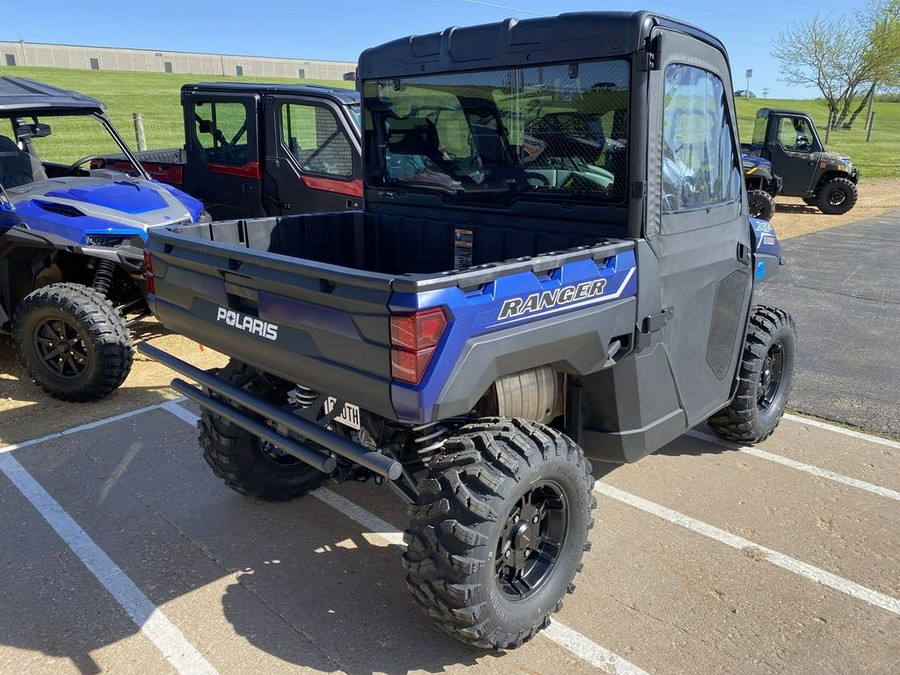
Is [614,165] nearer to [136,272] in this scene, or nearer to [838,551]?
[838,551]

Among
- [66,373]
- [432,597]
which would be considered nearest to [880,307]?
[432,597]

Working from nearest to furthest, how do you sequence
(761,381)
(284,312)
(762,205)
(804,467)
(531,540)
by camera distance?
1. (284,312)
2. (531,540)
3. (804,467)
4. (761,381)
5. (762,205)

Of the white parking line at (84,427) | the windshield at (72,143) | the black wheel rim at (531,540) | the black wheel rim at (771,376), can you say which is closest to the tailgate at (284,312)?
the black wheel rim at (531,540)

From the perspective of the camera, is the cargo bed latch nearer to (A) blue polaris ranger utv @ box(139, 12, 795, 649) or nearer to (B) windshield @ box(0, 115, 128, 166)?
(A) blue polaris ranger utv @ box(139, 12, 795, 649)

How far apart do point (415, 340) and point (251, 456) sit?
1.78 metres

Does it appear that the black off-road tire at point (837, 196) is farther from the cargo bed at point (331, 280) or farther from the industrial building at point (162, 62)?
the industrial building at point (162, 62)

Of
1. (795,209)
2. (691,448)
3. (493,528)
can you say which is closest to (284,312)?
(493,528)

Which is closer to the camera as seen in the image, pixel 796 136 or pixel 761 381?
pixel 761 381

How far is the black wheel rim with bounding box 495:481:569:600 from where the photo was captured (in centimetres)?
278

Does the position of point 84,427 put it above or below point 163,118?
below

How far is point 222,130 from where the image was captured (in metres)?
7.79

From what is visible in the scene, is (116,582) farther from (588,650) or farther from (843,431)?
(843,431)

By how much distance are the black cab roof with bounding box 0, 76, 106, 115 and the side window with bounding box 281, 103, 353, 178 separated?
181cm

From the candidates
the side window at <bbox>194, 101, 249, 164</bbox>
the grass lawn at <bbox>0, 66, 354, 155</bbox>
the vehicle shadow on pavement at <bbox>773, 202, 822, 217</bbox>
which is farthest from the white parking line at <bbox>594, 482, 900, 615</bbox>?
the grass lawn at <bbox>0, 66, 354, 155</bbox>
